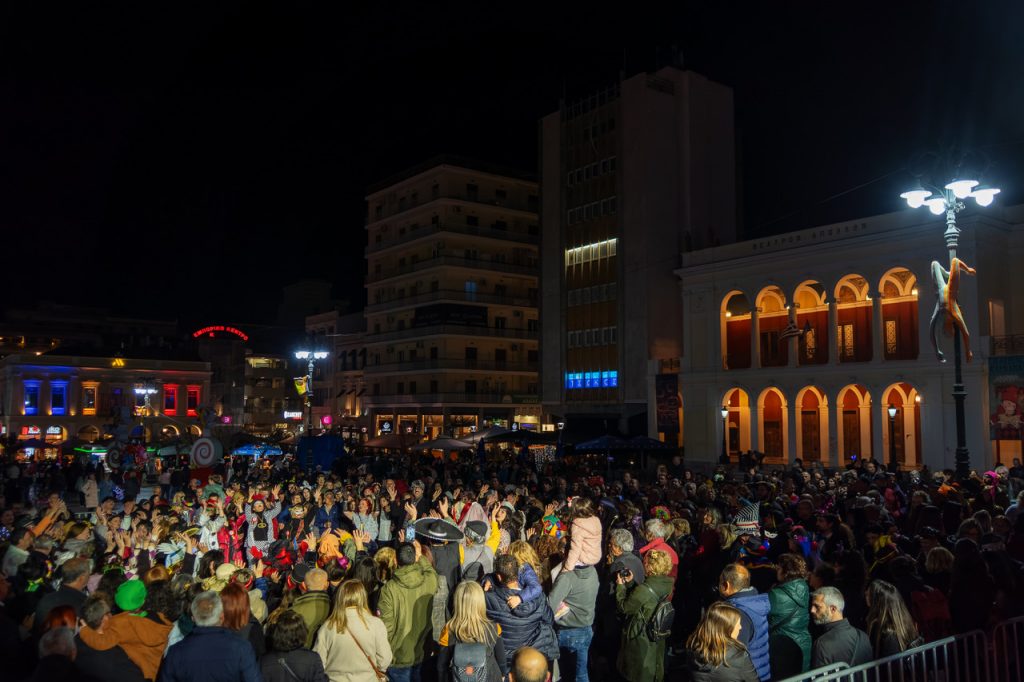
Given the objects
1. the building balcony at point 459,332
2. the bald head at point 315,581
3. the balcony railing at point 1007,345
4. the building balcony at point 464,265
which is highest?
the building balcony at point 464,265

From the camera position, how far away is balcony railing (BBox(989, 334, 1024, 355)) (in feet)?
98.2

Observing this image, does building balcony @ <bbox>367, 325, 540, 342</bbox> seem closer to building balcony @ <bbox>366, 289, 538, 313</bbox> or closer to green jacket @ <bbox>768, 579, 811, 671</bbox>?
building balcony @ <bbox>366, 289, 538, 313</bbox>

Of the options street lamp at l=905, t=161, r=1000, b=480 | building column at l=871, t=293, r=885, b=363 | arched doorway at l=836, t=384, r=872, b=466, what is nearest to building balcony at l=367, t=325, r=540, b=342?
arched doorway at l=836, t=384, r=872, b=466

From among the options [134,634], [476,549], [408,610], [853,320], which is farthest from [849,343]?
[134,634]

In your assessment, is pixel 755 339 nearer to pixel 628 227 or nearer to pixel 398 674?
pixel 628 227

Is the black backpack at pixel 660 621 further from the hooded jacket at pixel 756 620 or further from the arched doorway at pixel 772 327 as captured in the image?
the arched doorway at pixel 772 327

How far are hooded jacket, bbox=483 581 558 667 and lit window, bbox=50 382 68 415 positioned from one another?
236ft

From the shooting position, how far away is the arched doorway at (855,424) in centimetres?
3869

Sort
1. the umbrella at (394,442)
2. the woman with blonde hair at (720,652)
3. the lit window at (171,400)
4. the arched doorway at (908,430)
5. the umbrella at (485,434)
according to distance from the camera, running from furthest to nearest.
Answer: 1. the lit window at (171,400)
2. the arched doorway at (908,430)
3. the umbrella at (394,442)
4. the umbrella at (485,434)
5. the woman with blonde hair at (720,652)

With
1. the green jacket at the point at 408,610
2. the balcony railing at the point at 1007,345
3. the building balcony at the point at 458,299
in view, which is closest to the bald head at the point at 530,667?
the green jacket at the point at 408,610

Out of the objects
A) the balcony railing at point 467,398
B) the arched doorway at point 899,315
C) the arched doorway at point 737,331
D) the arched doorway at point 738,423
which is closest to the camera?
the arched doorway at point 899,315

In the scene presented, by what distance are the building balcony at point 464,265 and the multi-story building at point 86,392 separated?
1916 cm

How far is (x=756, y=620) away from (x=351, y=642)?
10.5 ft

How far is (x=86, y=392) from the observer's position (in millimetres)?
69312
